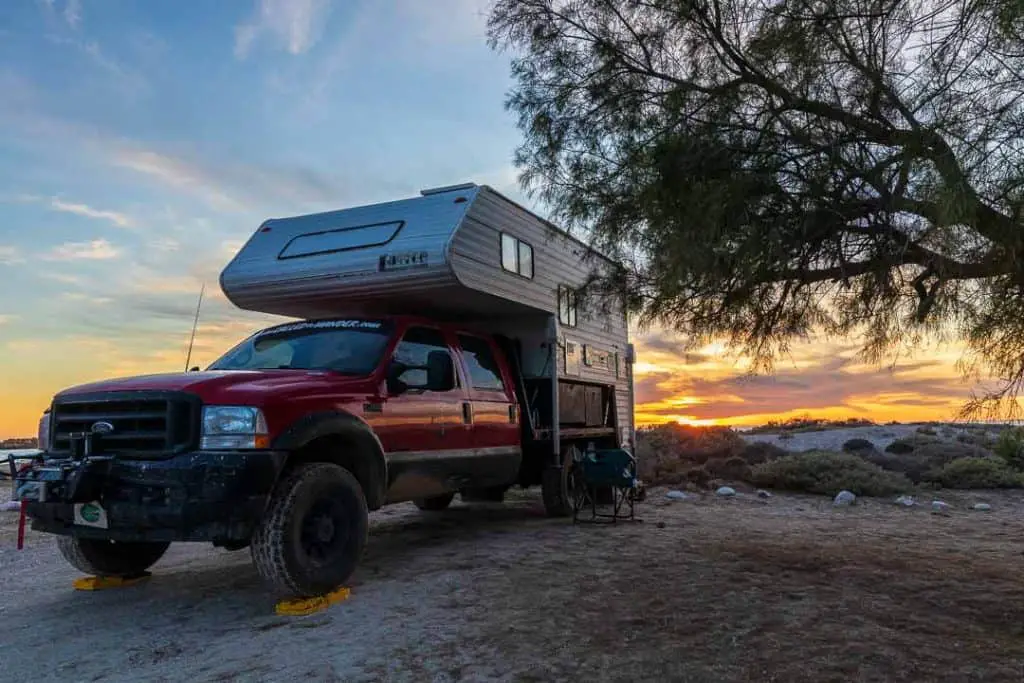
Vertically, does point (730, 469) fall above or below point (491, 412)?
below

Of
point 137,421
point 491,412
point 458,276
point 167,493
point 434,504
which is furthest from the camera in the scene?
point 434,504

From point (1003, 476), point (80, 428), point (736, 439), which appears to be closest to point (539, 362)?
point (80, 428)

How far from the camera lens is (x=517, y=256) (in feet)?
27.0

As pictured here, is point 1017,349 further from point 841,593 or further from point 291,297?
point 291,297

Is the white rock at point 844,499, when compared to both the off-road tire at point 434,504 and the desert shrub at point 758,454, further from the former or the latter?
the off-road tire at point 434,504

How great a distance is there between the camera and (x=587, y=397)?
10242 mm

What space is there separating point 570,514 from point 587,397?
157cm

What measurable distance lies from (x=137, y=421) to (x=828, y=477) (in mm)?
11408

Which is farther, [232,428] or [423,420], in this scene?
[423,420]

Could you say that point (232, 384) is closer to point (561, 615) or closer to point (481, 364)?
point (561, 615)

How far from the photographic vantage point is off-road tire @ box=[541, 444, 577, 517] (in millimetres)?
9195

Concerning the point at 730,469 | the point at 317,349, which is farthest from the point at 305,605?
the point at 730,469

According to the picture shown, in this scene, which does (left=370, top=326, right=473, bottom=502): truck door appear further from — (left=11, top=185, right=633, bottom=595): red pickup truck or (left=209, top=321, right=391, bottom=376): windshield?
(left=209, top=321, right=391, bottom=376): windshield

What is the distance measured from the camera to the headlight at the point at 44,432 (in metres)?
5.78
